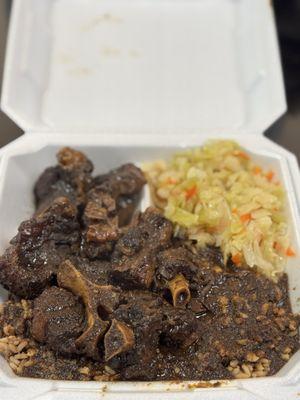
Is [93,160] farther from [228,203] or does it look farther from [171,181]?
[228,203]

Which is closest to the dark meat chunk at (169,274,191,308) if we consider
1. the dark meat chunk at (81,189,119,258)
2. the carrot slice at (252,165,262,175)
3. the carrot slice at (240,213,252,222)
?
the dark meat chunk at (81,189,119,258)

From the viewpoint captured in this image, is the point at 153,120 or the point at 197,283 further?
the point at 153,120

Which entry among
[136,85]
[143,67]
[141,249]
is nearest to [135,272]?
[141,249]

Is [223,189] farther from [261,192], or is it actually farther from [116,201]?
[116,201]

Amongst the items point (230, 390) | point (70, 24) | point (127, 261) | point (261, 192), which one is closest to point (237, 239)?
point (261, 192)

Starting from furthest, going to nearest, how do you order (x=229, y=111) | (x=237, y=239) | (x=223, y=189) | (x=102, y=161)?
(x=229, y=111)
(x=102, y=161)
(x=223, y=189)
(x=237, y=239)
